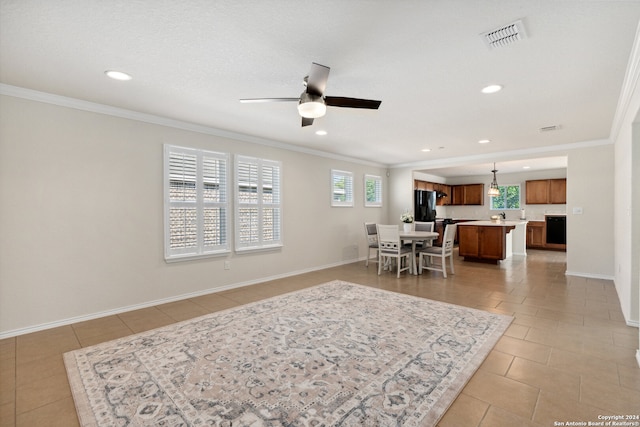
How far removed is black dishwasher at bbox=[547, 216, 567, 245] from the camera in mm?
8606

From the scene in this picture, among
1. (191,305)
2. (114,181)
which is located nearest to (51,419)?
(191,305)

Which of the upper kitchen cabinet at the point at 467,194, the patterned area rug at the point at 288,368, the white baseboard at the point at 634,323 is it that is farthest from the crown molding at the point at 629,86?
the upper kitchen cabinet at the point at 467,194

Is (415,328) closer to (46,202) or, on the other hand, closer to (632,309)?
(632,309)

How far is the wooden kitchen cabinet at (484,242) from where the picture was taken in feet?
21.2

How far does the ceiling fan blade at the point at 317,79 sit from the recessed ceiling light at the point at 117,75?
5.73 feet

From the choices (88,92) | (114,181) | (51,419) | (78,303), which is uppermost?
(88,92)

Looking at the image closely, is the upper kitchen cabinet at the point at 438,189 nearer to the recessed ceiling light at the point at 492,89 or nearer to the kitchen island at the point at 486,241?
the kitchen island at the point at 486,241

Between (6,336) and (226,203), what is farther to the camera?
(226,203)

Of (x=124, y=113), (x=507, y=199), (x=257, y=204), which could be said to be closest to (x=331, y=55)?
(x=124, y=113)

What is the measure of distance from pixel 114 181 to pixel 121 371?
2.28 meters

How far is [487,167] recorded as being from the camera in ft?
28.5

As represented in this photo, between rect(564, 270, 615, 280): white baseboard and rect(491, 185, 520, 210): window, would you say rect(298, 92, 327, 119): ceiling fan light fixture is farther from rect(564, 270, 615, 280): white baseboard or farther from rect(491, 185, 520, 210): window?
rect(491, 185, 520, 210): window

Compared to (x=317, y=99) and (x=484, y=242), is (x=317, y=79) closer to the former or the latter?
(x=317, y=99)

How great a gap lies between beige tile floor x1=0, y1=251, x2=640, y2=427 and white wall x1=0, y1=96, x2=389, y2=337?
0.92ft
